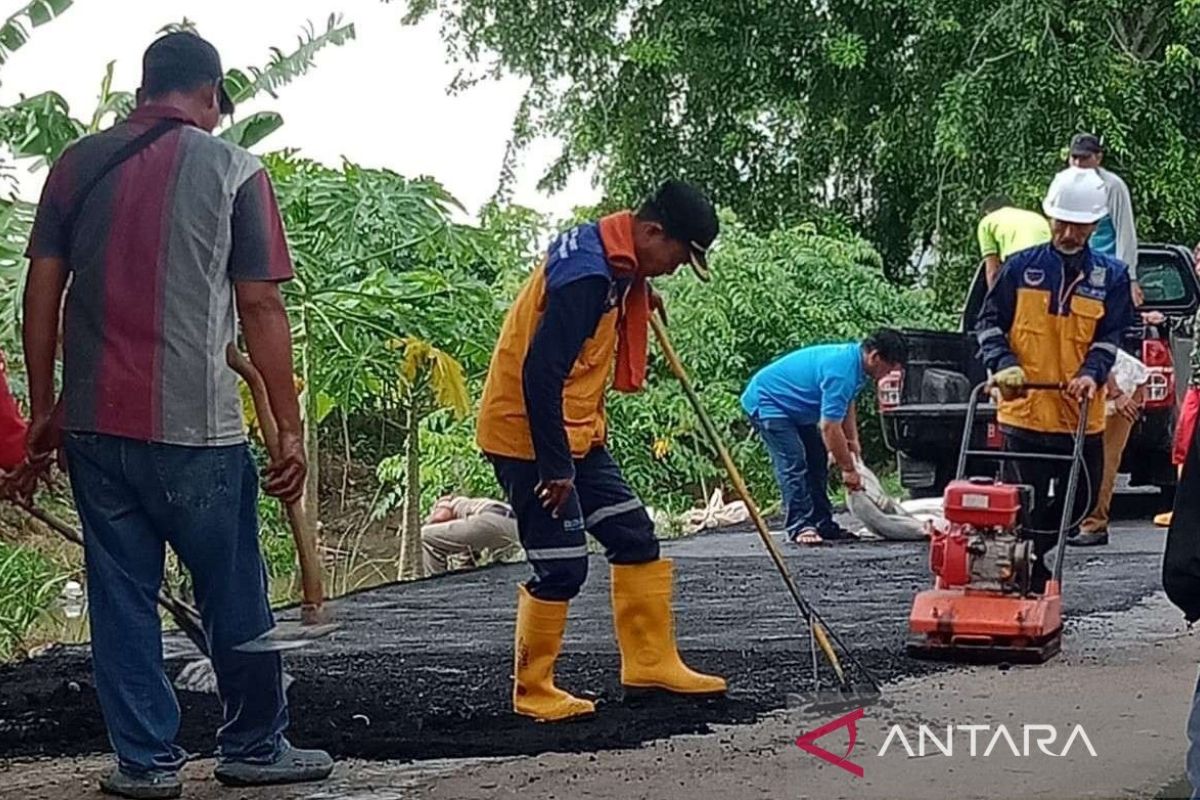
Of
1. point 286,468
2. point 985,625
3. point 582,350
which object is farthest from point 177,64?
point 985,625

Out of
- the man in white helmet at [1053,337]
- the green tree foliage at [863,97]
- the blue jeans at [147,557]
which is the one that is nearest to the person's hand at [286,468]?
the blue jeans at [147,557]

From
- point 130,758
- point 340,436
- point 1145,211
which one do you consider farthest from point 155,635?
point 1145,211

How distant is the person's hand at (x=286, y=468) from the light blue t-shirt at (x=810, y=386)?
651cm

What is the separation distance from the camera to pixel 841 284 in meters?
17.5

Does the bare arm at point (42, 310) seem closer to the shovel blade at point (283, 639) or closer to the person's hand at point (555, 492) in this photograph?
the shovel blade at point (283, 639)

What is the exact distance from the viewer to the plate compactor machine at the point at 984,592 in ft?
23.7

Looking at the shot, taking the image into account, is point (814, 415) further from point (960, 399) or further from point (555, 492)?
point (555, 492)

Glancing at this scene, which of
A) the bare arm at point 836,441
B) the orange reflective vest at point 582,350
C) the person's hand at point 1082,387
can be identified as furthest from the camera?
the bare arm at point 836,441

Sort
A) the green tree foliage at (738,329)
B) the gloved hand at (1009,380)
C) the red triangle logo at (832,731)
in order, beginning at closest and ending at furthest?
the red triangle logo at (832,731), the gloved hand at (1009,380), the green tree foliage at (738,329)

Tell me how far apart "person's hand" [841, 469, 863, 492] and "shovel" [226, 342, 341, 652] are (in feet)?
21.0

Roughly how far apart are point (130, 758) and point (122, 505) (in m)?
0.65

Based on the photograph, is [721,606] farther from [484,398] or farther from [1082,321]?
[484,398]

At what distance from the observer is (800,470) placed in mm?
11984

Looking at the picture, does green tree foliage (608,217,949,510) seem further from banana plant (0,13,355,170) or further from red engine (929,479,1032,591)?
red engine (929,479,1032,591)
